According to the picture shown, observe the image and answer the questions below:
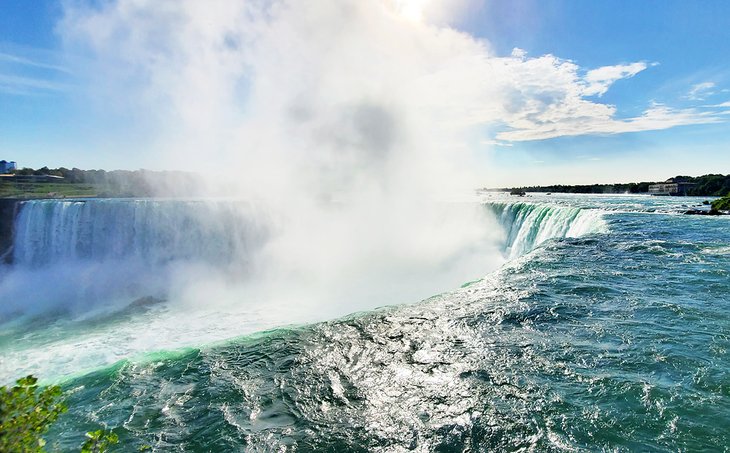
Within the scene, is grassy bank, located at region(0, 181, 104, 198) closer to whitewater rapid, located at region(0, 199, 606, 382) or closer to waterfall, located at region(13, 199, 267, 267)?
waterfall, located at region(13, 199, 267, 267)

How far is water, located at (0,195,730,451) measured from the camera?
174 inches

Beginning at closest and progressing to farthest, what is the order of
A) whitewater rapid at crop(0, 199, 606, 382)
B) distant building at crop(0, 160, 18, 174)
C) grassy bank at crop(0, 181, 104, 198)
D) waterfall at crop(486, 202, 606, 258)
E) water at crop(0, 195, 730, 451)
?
water at crop(0, 195, 730, 451) < whitewater rapid at crop(0, 199, 606, 382) < waterfall at crop(486, 202, 606, 258) < grassy bank at crop(0, 181, 104, 198) < distant building at crop(0, 160, 18, 174)

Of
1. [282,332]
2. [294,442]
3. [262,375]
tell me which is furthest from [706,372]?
[282,332]

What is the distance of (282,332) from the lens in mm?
8047

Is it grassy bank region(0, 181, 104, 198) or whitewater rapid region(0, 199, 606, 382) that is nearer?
whitewater rapid region(0, 199, 606, 382)

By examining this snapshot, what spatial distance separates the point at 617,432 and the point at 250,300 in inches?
577

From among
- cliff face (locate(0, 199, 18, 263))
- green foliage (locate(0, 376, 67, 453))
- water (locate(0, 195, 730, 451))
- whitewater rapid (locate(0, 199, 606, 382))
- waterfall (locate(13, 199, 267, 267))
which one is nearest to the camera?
green foliage (locate(0, 376, 67, 453))

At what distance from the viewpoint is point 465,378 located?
5.52 m

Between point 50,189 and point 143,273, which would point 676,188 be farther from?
point 50,189

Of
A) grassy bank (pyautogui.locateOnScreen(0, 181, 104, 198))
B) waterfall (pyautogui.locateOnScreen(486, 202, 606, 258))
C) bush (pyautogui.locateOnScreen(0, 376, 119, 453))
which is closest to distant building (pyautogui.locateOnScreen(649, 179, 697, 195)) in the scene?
waterfall (pyautogui.locateOnScreen(486, 202, 606, 258))

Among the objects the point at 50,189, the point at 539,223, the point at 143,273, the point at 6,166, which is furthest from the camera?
the point at 6,166

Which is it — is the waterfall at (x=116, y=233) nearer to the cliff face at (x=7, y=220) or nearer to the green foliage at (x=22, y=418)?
the cliff face at (x=7, y=220)

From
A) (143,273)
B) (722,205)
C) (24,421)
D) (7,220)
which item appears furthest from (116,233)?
A: (722,205)

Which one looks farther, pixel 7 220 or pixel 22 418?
pixel 7 220
